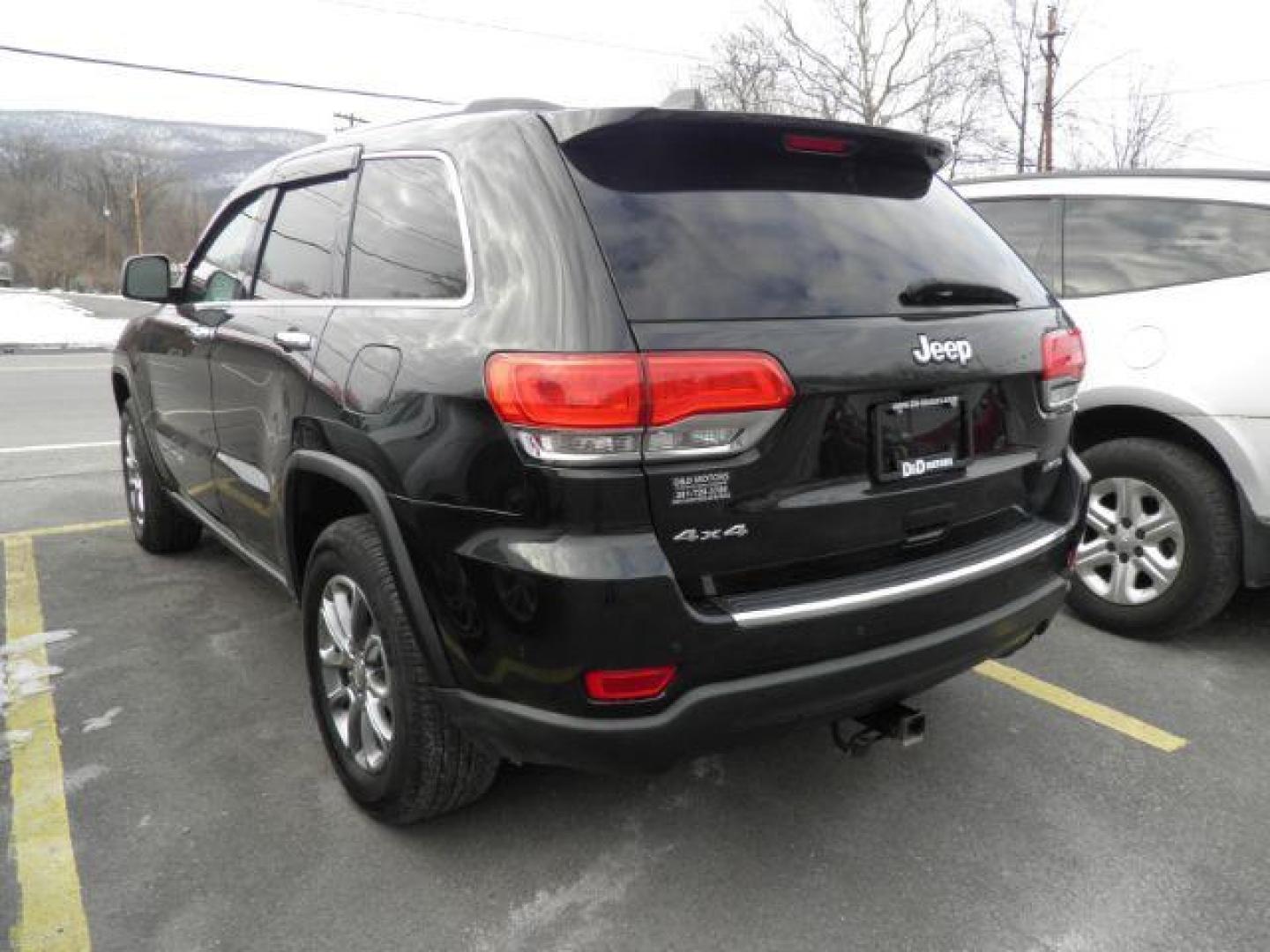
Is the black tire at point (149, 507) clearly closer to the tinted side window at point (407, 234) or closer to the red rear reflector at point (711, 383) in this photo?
the tinted side window at point (407, 234)

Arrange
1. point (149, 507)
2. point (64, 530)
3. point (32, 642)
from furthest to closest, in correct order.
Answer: point (64, 530) < point (149, 507) < point (32, 642)

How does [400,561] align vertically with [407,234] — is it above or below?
below

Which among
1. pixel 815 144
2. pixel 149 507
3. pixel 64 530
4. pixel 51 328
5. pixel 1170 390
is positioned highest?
pixel 815 144

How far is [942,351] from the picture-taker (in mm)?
2197

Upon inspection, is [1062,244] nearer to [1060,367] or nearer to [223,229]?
[1060,367]

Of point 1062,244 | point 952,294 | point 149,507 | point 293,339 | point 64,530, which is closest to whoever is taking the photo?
point 952,294

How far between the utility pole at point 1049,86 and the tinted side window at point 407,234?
32.5 meters

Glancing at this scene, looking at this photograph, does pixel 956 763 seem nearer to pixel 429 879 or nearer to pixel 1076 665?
pixel 1076 665

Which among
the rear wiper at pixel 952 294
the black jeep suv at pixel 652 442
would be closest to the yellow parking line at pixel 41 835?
the black jeep suv at pixel 652 442

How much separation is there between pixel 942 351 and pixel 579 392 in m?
0.90

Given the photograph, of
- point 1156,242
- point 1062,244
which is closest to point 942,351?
point 1156,242

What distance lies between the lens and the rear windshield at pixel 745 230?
197 cm

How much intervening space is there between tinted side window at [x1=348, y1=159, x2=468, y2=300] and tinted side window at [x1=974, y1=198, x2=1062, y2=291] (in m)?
2.74

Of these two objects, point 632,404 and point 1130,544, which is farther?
point 1130,544
